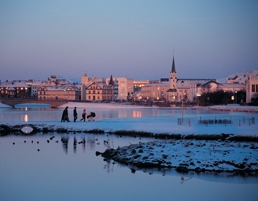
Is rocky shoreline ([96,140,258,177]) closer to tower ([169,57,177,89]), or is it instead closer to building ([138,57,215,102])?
building ([138,57,215,102])

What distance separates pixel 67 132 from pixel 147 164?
14.7 m

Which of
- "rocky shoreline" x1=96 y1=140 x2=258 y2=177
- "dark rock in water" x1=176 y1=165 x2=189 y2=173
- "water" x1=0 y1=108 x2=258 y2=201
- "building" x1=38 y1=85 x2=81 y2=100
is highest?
"building" x1=38 y1=85 x2=81 y2=100

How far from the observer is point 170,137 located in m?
27.0

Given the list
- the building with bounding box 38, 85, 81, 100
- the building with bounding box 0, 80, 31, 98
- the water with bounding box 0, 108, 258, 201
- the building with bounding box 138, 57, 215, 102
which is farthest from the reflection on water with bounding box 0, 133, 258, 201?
the building with bounding box 0, 80, 31, 98

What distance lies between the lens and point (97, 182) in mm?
16266

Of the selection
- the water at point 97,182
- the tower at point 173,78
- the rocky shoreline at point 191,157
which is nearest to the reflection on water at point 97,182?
the water at point 97,182

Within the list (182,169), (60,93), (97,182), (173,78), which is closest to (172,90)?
(173,78)

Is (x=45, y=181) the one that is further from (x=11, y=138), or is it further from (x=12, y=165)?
(x=11, y=138)

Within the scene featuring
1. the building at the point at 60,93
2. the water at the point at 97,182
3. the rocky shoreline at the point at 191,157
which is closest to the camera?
the water at the point at 97,182

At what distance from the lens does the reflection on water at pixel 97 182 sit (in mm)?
14523

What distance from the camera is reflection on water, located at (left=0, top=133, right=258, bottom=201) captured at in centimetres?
1452

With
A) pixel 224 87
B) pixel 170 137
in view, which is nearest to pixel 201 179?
pixel 170 137

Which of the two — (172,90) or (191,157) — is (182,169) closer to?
(191,157)

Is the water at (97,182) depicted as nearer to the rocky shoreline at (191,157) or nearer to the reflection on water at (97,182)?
the reflection on water at (97,182)
